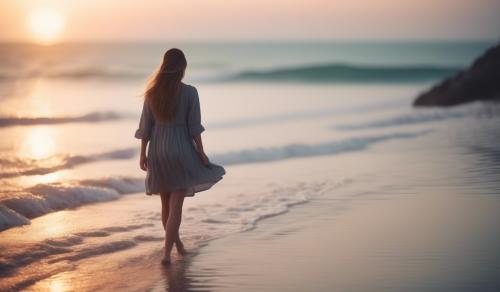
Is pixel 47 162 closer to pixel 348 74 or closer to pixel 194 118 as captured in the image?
pixel 194 118

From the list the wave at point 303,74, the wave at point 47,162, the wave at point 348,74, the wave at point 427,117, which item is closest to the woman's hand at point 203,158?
the wave at point 47,162

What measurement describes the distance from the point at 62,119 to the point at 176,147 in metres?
14.0

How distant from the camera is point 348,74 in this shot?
49.4 m

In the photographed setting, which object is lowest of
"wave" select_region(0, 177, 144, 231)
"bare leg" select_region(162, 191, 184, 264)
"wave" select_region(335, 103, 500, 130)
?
"bare leg" select_region(162, 191, 184, 264)

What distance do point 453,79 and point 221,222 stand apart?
17.9 meters

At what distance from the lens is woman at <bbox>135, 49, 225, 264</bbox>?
635 cm

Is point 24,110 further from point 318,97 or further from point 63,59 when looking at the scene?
point 63,59

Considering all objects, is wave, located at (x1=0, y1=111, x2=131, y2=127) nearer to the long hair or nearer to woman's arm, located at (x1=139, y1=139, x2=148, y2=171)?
woman's arm, located at (x1=139, y1=139, x2=148, y2=171)

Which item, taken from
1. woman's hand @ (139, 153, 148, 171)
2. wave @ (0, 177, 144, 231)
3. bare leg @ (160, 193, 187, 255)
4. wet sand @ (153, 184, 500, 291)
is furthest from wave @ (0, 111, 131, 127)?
woman's hand @ (139, 153, 148, 171)

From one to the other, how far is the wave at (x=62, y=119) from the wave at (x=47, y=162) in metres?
5.12

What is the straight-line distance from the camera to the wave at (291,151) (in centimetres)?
1322

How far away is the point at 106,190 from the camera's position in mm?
9867

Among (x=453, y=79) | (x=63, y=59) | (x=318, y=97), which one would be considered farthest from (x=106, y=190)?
(x=63, y=59)

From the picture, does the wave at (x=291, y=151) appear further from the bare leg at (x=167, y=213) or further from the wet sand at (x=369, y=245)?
the bare leg at (x=167, y=213)
